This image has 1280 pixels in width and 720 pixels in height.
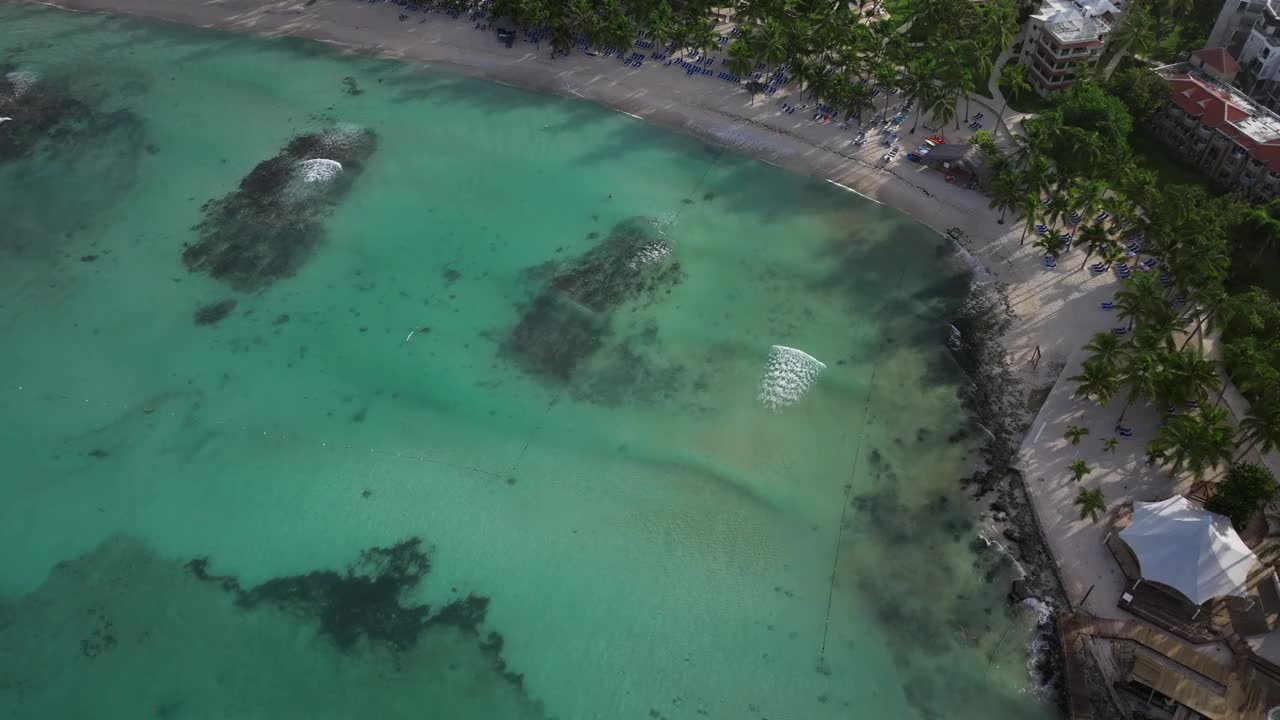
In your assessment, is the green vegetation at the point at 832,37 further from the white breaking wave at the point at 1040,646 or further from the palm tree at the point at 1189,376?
the white breaking wave at the point at 1040,646

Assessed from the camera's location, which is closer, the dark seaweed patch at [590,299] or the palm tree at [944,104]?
the dark seaweed patch at [590,299]

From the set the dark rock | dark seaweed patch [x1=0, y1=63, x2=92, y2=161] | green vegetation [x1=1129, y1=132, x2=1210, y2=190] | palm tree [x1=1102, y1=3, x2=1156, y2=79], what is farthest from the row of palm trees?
dark seaweed patch [x1=0, y1=63, x2=92, y2=161]

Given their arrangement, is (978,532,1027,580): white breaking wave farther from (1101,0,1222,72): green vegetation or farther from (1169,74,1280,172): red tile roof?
(1101,0,1222,72): green vegetation

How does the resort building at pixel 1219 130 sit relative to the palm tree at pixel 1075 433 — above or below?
above

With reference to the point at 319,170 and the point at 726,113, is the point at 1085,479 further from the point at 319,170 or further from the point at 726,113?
the point at 319,170

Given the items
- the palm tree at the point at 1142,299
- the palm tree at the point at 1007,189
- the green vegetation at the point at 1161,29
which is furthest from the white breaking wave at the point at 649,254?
the green vegetation at the point at 1161,29

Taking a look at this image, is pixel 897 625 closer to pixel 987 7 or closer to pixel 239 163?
pixel 987 7
